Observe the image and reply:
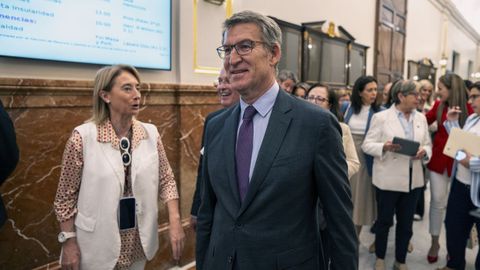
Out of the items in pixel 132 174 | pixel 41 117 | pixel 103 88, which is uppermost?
pixel 103 88

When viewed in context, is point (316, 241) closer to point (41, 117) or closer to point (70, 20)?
point (41, 117)

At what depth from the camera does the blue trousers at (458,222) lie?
2.90 metres

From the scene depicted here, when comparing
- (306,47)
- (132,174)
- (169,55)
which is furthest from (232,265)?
(306,47)

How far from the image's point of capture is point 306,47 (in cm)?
575

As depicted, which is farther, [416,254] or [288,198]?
[416,254]

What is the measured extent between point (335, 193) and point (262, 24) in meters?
0.67

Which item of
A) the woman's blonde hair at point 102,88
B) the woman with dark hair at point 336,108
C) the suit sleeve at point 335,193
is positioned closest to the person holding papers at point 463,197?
the woman with dark hair at point 336,108

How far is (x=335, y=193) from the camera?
1.28 metres

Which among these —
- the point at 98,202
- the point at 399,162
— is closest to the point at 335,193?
the point at 98,202

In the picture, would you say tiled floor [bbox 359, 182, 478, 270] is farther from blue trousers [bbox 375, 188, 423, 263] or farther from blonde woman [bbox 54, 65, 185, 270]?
blonde woman [bbox 54, 65, 185, 270]

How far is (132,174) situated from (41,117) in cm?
96

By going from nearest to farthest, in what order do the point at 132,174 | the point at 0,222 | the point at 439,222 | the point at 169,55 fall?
the point at 0,222, the point at 132,174, the point at 169,55, the point at 439,222

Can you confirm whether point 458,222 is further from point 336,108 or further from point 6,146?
point 6,146

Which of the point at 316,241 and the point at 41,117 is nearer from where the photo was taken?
the point at 316,241
